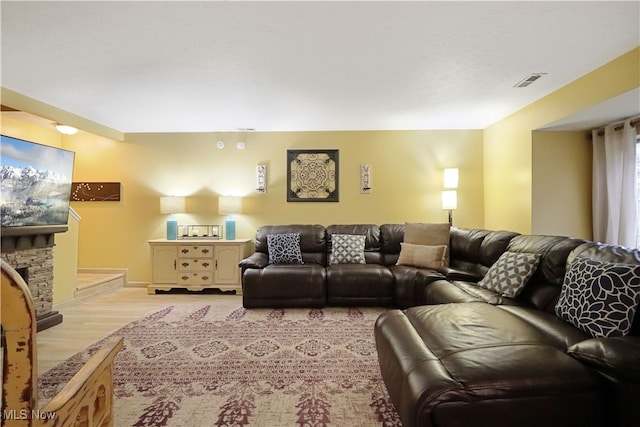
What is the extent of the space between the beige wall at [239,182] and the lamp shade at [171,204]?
0.75 ft

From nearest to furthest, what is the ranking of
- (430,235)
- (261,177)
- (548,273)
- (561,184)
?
(548,273)
(561,184)
(430,235)
(261,177)

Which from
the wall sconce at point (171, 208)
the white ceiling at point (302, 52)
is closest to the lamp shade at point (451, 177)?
the white ceiling at point (302, 52)

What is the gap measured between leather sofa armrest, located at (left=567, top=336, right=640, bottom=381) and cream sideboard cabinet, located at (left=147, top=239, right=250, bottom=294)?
365 cm

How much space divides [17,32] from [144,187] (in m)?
2.80

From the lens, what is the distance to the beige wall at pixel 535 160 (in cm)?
252

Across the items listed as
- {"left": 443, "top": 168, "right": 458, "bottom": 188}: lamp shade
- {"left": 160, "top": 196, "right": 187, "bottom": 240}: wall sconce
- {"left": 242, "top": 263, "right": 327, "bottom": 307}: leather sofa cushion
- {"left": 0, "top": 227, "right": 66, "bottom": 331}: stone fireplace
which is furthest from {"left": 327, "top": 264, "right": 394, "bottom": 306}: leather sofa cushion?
{"left": 0, "top": 227, "right": 66, "bottom": 331}: stone fireplace

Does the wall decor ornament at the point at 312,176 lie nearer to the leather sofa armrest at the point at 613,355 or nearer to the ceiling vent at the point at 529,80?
the ceiling vent at the point at 529,80

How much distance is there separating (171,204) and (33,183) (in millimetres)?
1613

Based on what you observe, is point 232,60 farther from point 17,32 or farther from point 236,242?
point 236,242

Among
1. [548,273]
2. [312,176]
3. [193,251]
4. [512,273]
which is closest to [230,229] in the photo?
[193,251]

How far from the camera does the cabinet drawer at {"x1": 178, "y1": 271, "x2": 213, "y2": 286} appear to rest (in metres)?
4.12

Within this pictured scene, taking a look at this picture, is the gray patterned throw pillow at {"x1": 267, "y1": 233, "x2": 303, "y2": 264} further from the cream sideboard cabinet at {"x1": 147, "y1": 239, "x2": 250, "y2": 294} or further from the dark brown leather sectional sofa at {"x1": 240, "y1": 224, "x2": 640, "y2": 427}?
the dark brown leather sectional sofa at {"x1": 240, "y1": 224, "x2": 640, "y2": 427}

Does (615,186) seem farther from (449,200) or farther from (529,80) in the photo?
(449,200)

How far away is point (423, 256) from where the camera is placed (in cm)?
360
